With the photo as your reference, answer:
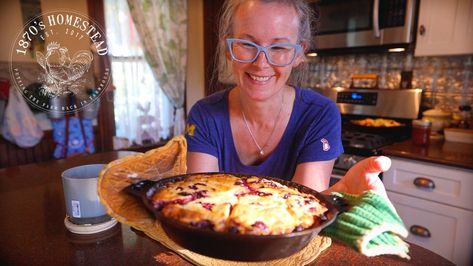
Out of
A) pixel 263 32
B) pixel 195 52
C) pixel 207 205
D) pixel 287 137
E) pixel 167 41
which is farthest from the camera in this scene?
pixel 195 52

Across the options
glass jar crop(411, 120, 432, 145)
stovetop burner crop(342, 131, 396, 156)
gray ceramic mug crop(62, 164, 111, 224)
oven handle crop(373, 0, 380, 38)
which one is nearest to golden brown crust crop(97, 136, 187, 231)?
gray ceramic mug crop(62, 164, 111, 224)

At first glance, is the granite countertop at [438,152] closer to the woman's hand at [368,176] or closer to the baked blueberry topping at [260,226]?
the woman's hand at [368,176]

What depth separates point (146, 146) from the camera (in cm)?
Result: 293

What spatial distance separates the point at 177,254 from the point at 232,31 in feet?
2.41

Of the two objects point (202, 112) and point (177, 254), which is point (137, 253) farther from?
point (202, 112)

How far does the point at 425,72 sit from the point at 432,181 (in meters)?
1.01

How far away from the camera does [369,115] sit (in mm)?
2494

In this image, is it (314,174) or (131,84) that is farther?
(131,84)

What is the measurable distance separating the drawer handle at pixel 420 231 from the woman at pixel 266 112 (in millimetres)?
1136

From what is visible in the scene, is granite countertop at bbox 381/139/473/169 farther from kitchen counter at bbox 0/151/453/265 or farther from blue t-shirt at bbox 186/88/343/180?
kitchen counter at bbox 0/151/453/265

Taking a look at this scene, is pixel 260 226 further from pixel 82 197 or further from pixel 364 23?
pixel 364 23

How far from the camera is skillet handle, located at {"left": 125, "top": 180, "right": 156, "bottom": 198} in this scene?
1.93ft

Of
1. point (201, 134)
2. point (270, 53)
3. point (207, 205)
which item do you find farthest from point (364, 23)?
point (207, 205)

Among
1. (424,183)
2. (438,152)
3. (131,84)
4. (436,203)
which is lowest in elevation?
(436,203)
